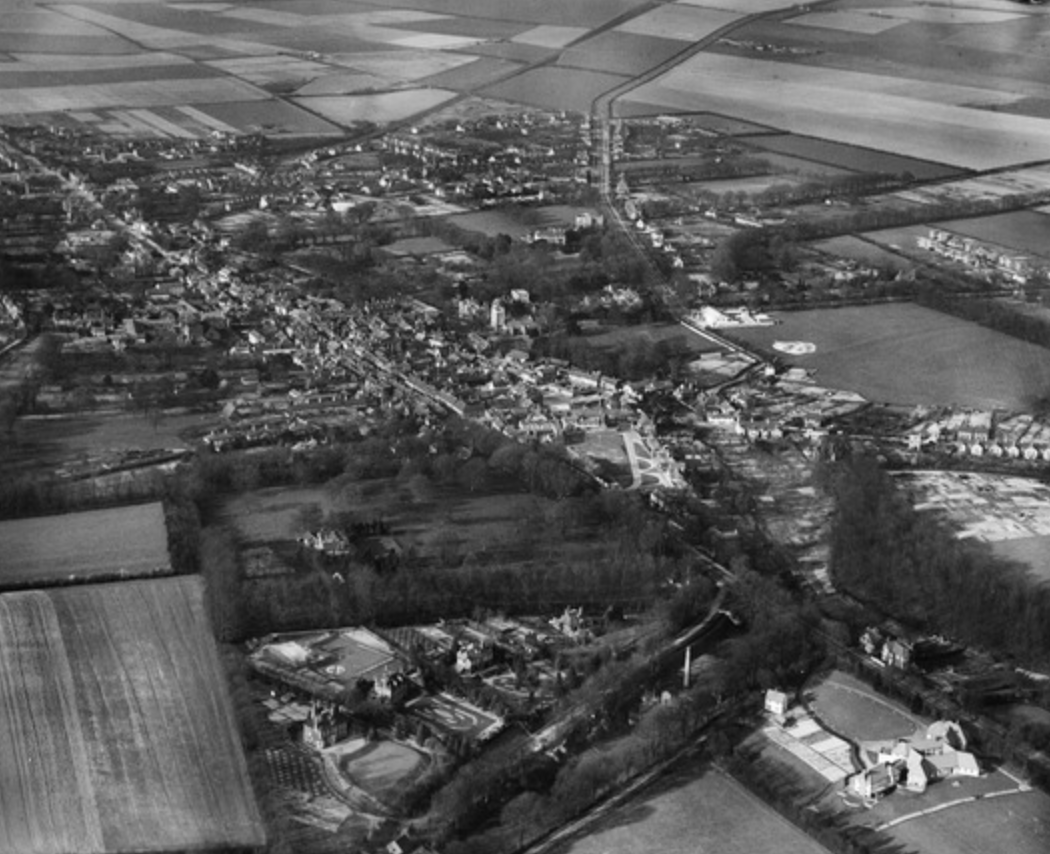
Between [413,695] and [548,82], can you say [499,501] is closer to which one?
[413,695]

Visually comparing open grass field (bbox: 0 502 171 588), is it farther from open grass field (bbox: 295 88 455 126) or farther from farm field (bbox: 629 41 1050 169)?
open grass field (bbox: 295 88 455 126)

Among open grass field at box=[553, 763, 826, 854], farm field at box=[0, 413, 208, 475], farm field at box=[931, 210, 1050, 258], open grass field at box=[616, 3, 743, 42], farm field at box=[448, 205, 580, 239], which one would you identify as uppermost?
open grass field at box=[616, 3, 743, 42]

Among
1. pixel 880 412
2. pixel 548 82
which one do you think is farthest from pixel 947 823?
pixel 548 82

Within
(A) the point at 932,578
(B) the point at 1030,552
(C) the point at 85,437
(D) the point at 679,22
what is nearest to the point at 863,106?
(D) the point at 679,22

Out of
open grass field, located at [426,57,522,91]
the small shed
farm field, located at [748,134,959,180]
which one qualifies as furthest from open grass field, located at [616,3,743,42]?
the small shed

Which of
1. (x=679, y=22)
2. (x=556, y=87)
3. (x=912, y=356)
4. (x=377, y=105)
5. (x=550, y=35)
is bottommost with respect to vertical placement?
(x=377, y=105)

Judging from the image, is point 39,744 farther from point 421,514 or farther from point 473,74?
point 473,74
